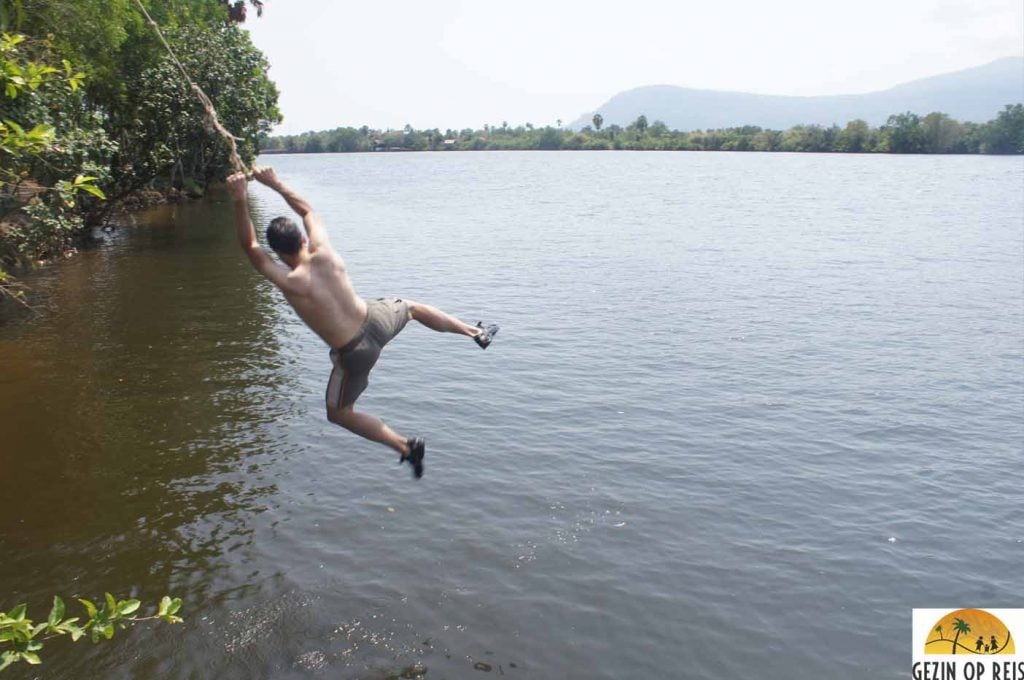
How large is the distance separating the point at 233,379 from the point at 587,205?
137 feet

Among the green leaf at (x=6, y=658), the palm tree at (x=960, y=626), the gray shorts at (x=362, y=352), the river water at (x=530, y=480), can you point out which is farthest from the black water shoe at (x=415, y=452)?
the palm tree at (x=960, y=626)

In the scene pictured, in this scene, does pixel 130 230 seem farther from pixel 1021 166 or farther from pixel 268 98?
pixel 1021 166

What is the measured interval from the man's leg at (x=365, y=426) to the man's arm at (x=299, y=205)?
5.20 ft

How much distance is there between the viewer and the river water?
8.20 m

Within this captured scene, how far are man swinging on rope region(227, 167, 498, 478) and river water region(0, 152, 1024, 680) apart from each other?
2.01m

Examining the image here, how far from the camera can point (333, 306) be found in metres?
7.38

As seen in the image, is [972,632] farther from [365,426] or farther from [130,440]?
[130,440]

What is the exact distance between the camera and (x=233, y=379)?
15484 mm

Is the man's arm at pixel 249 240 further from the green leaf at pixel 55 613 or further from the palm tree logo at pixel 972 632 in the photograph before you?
the palm tree logo at pixel 972 632

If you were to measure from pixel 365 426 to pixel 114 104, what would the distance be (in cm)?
2946

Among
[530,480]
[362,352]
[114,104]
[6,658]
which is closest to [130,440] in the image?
[530,480]

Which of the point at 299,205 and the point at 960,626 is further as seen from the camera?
the point at 960,626

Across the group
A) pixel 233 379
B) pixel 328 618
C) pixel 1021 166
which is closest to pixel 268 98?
pixel 233 379

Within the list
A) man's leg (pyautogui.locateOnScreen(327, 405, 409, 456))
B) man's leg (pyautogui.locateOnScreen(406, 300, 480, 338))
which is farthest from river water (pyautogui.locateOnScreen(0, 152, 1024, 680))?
man's leg (pyautogui.locateOnScreen(406, 300, 480, 338))
